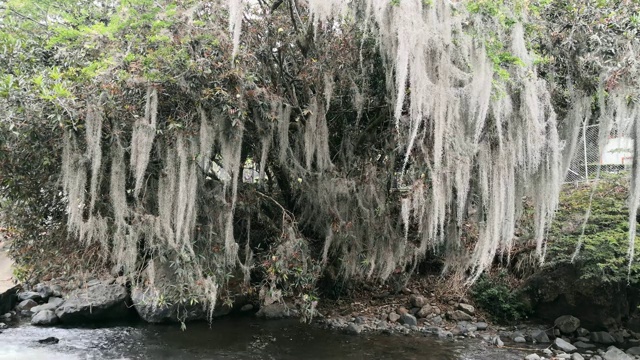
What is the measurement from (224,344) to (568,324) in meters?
6.12

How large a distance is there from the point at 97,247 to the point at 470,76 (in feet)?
16.6

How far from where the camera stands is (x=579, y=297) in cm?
831

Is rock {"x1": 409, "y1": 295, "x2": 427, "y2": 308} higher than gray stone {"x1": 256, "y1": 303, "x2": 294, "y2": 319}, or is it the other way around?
rock {"x1": 409, "y1": 295, "x2": 427, "y2": 308}

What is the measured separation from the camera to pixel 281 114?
20.3ft

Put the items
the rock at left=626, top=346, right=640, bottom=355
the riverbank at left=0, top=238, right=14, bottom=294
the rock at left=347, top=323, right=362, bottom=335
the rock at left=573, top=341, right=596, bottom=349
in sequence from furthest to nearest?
1. the riverbank at left=0, top=238, right=14, bottom=294
2. the rock at left=347, top=323, right=362, bottom=335
3. the rock at left=573, top=341, right=596, bottom=349
4. the rock at left=626, top=346, right=640, bottom=355

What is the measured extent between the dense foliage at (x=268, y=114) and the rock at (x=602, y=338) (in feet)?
10.4

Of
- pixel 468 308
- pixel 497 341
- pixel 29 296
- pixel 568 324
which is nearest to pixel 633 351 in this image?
pixel 568 324

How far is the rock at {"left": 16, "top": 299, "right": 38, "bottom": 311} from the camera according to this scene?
9703mm

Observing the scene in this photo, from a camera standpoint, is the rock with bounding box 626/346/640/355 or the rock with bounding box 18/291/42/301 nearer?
the rock with bounding box 626/346/640/355

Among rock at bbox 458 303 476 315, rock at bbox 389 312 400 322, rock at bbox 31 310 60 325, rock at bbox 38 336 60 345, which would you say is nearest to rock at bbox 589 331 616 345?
rock at bbox 458 303 476 315

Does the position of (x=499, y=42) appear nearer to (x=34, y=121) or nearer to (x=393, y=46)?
(x=393, y=46)

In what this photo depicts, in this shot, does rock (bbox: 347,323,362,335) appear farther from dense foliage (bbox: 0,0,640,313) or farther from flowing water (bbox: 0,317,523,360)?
dense foliage (bbox: 0,0,640,313)

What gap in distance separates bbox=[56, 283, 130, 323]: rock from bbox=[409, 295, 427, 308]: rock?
19.3 ft

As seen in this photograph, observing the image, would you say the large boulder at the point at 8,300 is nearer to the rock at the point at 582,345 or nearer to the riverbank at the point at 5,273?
the riverbank at the point at 5,273
